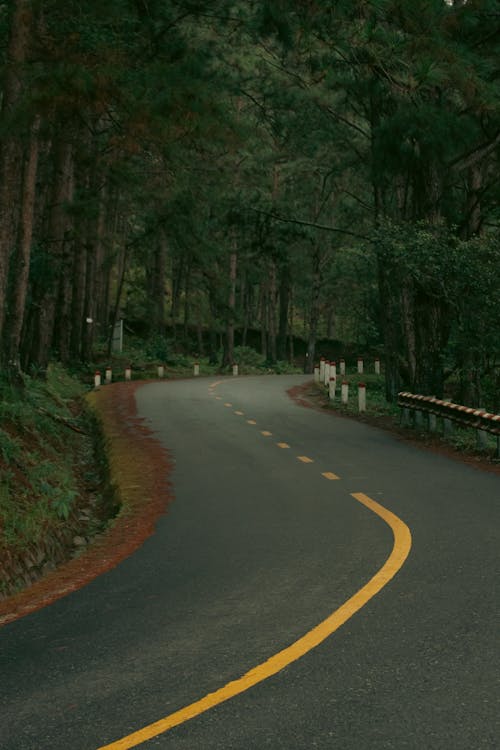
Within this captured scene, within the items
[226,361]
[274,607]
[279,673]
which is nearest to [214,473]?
[274,607]

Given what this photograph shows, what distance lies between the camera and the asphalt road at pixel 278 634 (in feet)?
13.3

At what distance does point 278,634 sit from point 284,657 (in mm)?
454

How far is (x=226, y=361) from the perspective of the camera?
158ft

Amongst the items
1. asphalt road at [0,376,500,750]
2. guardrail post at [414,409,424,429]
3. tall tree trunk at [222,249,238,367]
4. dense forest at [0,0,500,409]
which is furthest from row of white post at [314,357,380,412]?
asphalt road at [0,376,500,750]

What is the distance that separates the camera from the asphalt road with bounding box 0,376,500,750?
4.05 metres

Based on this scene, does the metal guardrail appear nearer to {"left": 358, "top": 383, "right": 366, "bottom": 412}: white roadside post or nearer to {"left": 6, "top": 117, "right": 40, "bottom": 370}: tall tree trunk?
{"left": 358, "top": 383, "right": 366, "bottom": 412}: white roadside post

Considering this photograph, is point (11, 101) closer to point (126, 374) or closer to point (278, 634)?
point (278, 634)

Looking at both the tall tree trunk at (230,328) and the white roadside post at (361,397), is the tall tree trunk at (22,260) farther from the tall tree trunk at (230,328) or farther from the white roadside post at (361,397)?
the tall tree trunk at (230,328)

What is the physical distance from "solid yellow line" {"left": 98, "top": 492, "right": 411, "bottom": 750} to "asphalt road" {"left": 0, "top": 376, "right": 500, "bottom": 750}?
0.05m

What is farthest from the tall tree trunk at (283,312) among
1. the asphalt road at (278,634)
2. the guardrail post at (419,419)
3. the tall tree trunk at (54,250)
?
the asphalt road at (278,634)

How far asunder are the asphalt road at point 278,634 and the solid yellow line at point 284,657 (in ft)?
0.17

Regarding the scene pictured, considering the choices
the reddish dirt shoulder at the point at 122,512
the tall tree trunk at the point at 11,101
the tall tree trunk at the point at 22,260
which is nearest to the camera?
the reddish dirt shoulder at the point at 122,512

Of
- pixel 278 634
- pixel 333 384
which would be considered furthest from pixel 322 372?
pixel 278 634

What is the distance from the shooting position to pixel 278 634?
17.7 feet
